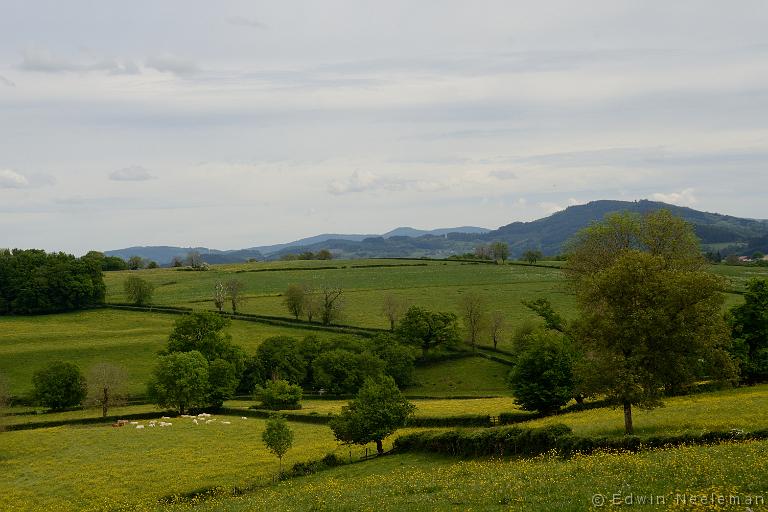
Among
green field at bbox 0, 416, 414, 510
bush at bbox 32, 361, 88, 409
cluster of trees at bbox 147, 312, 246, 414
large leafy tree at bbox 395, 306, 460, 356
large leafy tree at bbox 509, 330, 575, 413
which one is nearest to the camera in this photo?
green field at bbox 0, 416, 414, 510

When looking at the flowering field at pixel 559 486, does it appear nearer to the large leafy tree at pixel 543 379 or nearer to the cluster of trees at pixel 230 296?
the large leafy tree at pixel 543 379

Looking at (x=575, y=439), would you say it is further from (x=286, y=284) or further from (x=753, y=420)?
(x=286, y=284)

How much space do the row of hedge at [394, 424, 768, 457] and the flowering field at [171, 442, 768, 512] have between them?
1921mm

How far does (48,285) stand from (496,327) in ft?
309

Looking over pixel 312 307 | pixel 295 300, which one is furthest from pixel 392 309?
pixel 295 300

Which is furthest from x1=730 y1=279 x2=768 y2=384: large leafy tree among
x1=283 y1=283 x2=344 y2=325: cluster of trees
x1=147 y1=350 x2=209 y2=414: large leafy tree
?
x1=283 y1=283 x2=344 y2=325: cluster of trees

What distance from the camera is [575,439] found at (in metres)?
35.5

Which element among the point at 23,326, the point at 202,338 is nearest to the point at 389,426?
the point at 202,338

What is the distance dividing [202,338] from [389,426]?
54.4 m

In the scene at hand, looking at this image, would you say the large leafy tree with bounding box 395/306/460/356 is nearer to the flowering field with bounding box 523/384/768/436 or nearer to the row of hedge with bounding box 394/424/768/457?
the flowering field with bounding box 523/384/768/436

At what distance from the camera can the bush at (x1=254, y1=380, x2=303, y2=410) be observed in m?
78.8

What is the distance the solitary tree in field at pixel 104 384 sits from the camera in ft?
261

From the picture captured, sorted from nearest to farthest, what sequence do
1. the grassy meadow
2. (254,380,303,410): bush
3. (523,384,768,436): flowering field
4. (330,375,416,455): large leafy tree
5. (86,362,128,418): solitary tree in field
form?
the grassy meadow, (523,384,768,436): flowering field, (330,375,416,455): large leafy tree, (254,380,303,410): bush, (86,362,128,418): solitary tree in field

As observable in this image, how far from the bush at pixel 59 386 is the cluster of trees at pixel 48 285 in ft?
166
